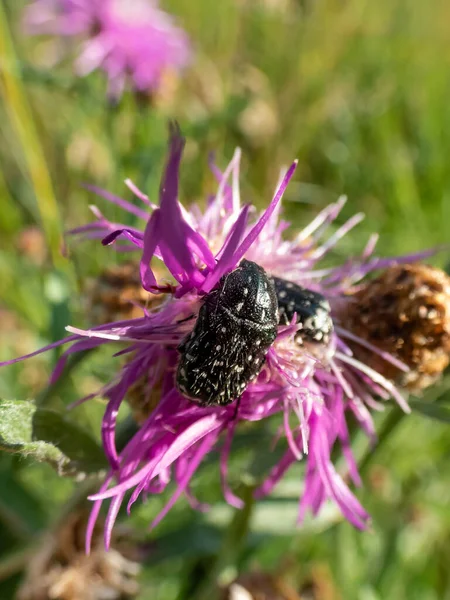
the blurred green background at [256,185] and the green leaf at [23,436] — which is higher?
the green leaf at [23,436]

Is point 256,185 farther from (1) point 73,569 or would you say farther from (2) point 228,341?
(2) point 228,341

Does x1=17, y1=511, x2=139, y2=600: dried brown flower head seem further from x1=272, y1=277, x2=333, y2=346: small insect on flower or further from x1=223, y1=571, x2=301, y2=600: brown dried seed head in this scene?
x1=272, y1=277, x2=333, y2=346: small insect on flower

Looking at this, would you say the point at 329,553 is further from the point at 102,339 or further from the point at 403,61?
the point at 403,61

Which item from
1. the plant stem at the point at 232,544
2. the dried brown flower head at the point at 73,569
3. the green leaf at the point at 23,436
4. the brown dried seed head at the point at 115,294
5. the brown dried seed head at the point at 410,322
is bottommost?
the dried brown flower head at the point at 73,569

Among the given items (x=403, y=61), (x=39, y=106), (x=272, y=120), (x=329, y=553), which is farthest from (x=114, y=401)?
(x=403, y=61)

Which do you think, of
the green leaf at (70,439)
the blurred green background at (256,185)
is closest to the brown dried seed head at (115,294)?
the blurred green background at (256,185)

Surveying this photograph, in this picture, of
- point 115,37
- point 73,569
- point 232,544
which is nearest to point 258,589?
point 232,544

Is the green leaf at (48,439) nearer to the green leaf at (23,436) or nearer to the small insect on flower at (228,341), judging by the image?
the green leaf at (23,436)
